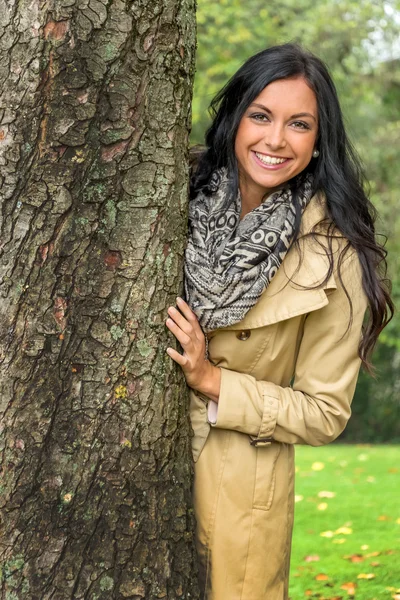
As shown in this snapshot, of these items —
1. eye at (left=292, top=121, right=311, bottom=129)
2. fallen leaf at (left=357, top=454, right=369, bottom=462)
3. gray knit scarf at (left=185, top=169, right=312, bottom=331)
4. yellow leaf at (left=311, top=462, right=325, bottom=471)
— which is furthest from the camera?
fallen leaf at (left=357, top=454, right=369, bottom=462)

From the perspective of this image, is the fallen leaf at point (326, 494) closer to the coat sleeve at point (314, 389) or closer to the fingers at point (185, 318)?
the coat sleeve at point (314, 389)

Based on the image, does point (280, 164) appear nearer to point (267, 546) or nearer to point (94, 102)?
point (94, 102)

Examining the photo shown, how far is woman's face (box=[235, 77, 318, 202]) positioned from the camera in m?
2.69

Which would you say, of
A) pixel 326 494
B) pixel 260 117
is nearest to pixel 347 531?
pixel 326 494

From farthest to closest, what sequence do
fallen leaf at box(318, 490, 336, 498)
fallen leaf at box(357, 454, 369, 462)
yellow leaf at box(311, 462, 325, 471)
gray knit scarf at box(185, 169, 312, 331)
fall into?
fallen leaf at box(357, 454, 369, 462), yellow leaf at box(311, 462, 325, 471), fallen leaf at box(318, 490, 336, 498), gray knit scarf at box(185, 169, 312, 331)

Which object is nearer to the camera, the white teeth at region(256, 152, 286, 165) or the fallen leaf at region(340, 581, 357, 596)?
the white teeth at region(256, 152, 286, 165)

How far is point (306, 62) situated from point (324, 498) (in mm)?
4683

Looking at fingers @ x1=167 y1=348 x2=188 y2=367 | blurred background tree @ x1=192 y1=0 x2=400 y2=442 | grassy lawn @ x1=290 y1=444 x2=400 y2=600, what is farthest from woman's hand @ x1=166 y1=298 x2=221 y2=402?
blurred background tree @ x1=192 y1=0 x2=400 y2=442

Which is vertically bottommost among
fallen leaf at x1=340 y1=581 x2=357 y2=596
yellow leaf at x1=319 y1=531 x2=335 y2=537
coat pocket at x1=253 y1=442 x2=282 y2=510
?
fallen leaf at x1=340 y1=581 x2=357 y2=596

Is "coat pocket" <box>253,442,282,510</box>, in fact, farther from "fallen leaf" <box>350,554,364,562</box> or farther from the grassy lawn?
"fallen leaf" <box>350,554,364,562</box>

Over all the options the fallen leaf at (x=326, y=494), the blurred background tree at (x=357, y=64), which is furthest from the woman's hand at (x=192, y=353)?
the blurred background tree at (x=357, y=64)

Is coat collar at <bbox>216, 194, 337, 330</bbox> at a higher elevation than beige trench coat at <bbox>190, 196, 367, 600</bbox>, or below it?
higher

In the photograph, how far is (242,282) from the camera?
2551mm

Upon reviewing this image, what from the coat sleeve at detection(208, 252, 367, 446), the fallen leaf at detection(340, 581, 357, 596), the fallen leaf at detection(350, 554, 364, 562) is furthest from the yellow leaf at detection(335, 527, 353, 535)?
the coat sleeve at detection(208, 252, 367, 446)
